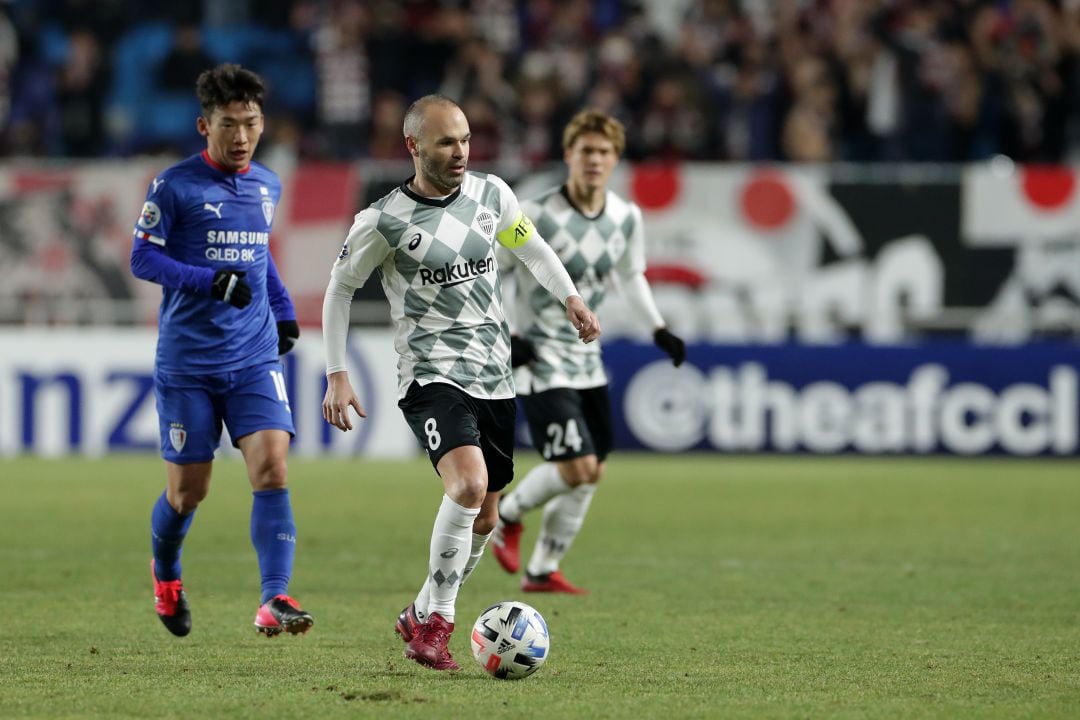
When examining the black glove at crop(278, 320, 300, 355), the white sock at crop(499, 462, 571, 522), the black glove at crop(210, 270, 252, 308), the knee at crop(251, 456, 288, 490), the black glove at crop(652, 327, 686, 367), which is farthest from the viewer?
the white sock at crop(499, 462, 571, 522)

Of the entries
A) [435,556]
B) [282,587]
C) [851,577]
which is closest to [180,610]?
[282,587]

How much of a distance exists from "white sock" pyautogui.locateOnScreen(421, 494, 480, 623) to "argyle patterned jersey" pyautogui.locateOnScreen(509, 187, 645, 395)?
2.58m

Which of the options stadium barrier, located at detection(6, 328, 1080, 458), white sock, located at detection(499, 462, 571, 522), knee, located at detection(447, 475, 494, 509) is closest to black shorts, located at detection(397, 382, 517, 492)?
knee, located at detection(447, 475, 494, 509)

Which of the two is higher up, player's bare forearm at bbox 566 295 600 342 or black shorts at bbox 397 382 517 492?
player's bare forearm at bbox 566 295 600 342

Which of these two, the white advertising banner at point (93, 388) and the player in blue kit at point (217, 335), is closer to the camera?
the player in blue kit at point (217, 335)

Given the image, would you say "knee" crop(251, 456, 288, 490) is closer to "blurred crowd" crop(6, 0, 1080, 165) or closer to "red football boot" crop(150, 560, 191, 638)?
"red football boot" crop(150, 560, 191, 638)

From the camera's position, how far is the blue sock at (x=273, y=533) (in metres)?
7.37

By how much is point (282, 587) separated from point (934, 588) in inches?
148

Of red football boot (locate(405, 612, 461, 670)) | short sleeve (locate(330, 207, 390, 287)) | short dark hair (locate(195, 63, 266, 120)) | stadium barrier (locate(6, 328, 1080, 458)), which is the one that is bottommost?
stadium barrier (locate(6, 328, 1080, 458))

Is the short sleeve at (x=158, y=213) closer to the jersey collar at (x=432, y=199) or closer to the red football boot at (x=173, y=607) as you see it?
the jersey collar at (x=432, y=199)

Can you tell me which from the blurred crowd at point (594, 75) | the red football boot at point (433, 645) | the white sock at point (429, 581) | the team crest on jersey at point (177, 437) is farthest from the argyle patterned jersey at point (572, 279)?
the blurred crowd at point (594, 75)

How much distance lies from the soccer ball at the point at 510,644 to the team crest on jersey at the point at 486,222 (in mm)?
1504

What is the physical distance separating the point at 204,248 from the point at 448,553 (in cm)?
172

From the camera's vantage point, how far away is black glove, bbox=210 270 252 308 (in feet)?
23.4
